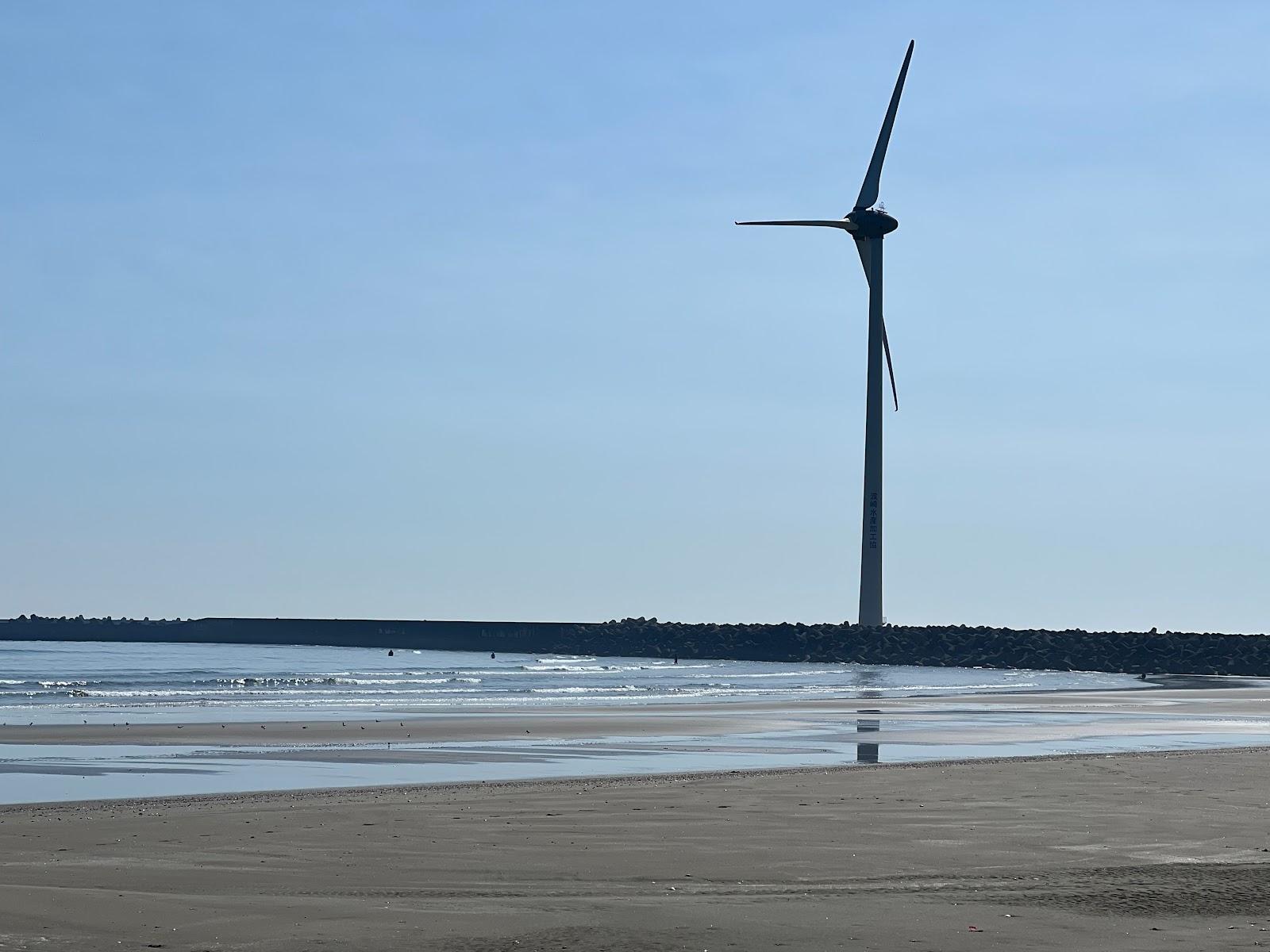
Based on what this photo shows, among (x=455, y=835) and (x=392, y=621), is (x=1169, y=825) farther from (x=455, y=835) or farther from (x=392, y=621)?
(x=392, y=621)

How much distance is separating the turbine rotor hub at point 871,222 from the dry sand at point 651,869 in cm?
7311

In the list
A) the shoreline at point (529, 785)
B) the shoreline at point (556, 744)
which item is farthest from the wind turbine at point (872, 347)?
the shoreline at point (529, 785)

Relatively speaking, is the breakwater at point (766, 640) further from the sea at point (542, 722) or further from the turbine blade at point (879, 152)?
the turbine blade at point (879, 152)

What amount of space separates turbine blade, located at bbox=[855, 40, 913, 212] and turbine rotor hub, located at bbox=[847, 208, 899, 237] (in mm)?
450

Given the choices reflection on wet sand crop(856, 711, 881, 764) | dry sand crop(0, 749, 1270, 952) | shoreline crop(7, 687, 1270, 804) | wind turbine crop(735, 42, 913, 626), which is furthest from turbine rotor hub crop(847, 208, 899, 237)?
dry sand crop(0, 749, 1270, 952)

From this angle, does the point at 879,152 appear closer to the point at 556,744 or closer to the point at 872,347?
the point at 872,347

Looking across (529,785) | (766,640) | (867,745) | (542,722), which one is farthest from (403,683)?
(766,640)

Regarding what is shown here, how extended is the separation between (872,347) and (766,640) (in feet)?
115

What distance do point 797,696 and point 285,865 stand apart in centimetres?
4196

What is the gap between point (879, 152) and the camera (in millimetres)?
88438

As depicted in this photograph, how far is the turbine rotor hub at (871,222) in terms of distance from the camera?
295 ft

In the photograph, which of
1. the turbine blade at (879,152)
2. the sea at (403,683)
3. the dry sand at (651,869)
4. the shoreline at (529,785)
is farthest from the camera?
the turbine blade at (879,152)

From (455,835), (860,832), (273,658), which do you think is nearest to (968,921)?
(860,832)

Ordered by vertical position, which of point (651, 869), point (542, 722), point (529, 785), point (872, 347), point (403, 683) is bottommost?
point (403, 683)
